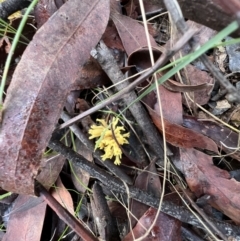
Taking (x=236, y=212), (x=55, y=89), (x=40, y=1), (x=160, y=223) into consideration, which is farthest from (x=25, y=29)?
(x=236, y=212)

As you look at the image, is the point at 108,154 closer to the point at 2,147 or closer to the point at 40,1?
the point at 2,147

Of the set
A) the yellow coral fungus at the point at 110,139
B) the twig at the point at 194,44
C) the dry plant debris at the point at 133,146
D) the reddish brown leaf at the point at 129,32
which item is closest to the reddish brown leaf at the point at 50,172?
the dry plant debris at the point at 133,146

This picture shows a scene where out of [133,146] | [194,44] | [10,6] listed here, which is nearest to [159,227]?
[133,146]

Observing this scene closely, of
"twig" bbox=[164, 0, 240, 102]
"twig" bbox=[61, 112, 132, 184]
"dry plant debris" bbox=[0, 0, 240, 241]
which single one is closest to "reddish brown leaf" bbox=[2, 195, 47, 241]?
"dry plant debris" bbox=[0, 0, 240, 241]

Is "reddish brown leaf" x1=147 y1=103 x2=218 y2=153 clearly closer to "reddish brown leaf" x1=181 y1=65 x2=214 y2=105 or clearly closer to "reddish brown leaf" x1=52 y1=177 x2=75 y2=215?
"reddish brown leaf" x1=181 y1=65 x2=214 y2=105

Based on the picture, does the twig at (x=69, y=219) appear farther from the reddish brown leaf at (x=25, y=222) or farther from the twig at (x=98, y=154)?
the twig at (x=98, y=154)

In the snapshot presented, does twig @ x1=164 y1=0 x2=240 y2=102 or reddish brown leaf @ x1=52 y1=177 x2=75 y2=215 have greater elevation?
twig @ x1=164 y1=0 x2=240 y2=102
